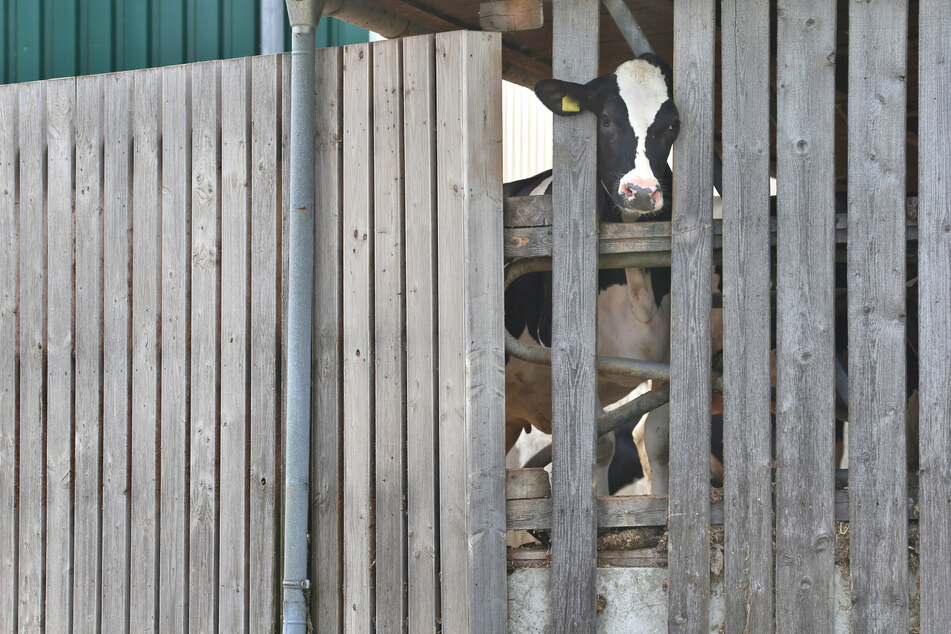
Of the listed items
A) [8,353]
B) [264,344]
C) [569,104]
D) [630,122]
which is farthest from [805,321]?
[8,353]

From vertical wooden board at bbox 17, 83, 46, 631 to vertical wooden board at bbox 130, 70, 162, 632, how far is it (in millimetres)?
511

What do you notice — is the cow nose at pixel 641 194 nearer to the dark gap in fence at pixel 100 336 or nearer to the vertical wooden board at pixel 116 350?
the vertical wooden board at pixel 116 350

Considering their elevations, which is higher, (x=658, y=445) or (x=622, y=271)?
(x=622, y=271)

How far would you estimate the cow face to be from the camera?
4215 mm

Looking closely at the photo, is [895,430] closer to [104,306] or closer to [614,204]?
[614,204]

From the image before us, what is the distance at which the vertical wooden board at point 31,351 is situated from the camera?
4.85 meters

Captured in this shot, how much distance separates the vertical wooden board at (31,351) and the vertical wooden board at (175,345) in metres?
0.67

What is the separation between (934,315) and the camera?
3916mm

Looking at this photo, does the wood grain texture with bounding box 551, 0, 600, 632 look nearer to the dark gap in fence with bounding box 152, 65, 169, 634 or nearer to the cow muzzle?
the cow muzzle

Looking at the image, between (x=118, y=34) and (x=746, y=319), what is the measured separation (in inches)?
170

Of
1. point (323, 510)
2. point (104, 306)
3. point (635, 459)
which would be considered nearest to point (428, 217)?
point (323, 510)

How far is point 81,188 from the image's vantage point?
4867mm

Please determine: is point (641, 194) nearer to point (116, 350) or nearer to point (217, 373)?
point (217, 373)

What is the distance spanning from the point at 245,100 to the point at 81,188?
0.93 m
